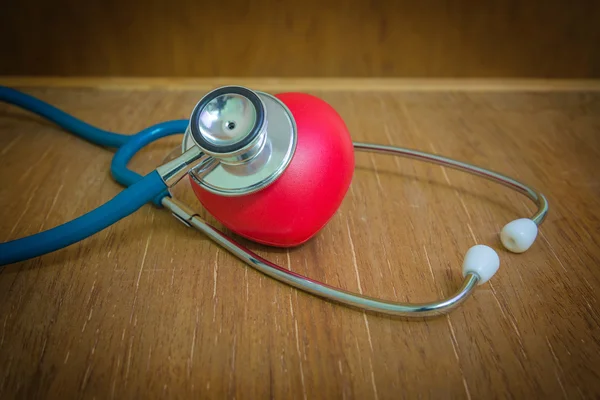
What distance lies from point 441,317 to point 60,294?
555 mm

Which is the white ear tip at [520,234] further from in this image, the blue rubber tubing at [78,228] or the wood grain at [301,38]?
the wood grain at [301,38]

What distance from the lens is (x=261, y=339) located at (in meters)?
0.71

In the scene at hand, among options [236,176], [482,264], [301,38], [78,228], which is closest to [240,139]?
[236,176]

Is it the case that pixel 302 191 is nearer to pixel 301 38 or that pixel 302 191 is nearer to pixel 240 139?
pixel 240 139

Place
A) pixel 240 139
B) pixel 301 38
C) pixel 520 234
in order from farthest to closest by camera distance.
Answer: pixel 301 38
pixel 520 234
pixel 240 139

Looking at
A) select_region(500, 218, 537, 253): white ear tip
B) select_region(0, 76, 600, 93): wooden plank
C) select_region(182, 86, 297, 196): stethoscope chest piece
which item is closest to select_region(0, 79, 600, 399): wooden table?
select_region(500, 218, 537, 253): white ear tip

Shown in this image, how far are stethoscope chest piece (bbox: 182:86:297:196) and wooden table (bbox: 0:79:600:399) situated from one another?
167 mm

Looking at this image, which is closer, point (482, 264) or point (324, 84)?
point (482, 264)

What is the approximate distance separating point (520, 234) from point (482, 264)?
0.13m

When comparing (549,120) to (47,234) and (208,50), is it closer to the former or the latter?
(208,50)

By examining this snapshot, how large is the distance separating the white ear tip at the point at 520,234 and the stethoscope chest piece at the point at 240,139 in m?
0.39

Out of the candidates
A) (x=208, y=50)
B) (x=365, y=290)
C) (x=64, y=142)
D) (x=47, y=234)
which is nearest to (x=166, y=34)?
(x=208, y=50)

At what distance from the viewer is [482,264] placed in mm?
748

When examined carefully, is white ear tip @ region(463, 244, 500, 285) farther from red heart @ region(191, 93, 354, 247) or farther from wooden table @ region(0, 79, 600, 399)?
red heart @ region(191, 93, 354, 247)
